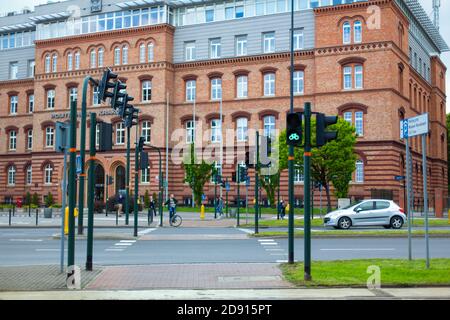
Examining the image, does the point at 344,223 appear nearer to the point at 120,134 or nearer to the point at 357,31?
the point at 357,31

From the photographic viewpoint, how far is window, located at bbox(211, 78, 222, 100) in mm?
56438

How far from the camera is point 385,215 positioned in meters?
29.2

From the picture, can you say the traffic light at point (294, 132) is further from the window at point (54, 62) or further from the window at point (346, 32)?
the window at point (54, 62)

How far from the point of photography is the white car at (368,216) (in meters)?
29.0

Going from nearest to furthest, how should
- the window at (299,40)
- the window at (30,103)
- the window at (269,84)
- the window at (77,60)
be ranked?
the window at (299,40), the window at (269,84), the window at (77,60), the window at (30,103)

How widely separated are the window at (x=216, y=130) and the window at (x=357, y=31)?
48.8 feet

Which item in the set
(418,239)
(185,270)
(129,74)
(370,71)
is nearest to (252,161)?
(418,239)

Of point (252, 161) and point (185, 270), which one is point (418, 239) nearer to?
point (252, 161)

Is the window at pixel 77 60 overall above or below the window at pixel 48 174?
above

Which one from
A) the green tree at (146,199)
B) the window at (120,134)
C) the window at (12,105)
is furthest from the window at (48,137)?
the green tree at (146,199)

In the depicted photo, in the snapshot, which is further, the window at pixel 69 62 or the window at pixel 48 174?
the window at pixel 48 174

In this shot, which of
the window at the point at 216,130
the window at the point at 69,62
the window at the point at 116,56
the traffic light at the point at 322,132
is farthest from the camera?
the window at the point at 69,62

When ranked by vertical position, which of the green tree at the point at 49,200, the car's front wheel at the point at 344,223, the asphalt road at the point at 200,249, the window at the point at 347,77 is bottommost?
the asphalt road at the point at 200,249

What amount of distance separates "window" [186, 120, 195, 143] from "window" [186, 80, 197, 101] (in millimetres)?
2308
